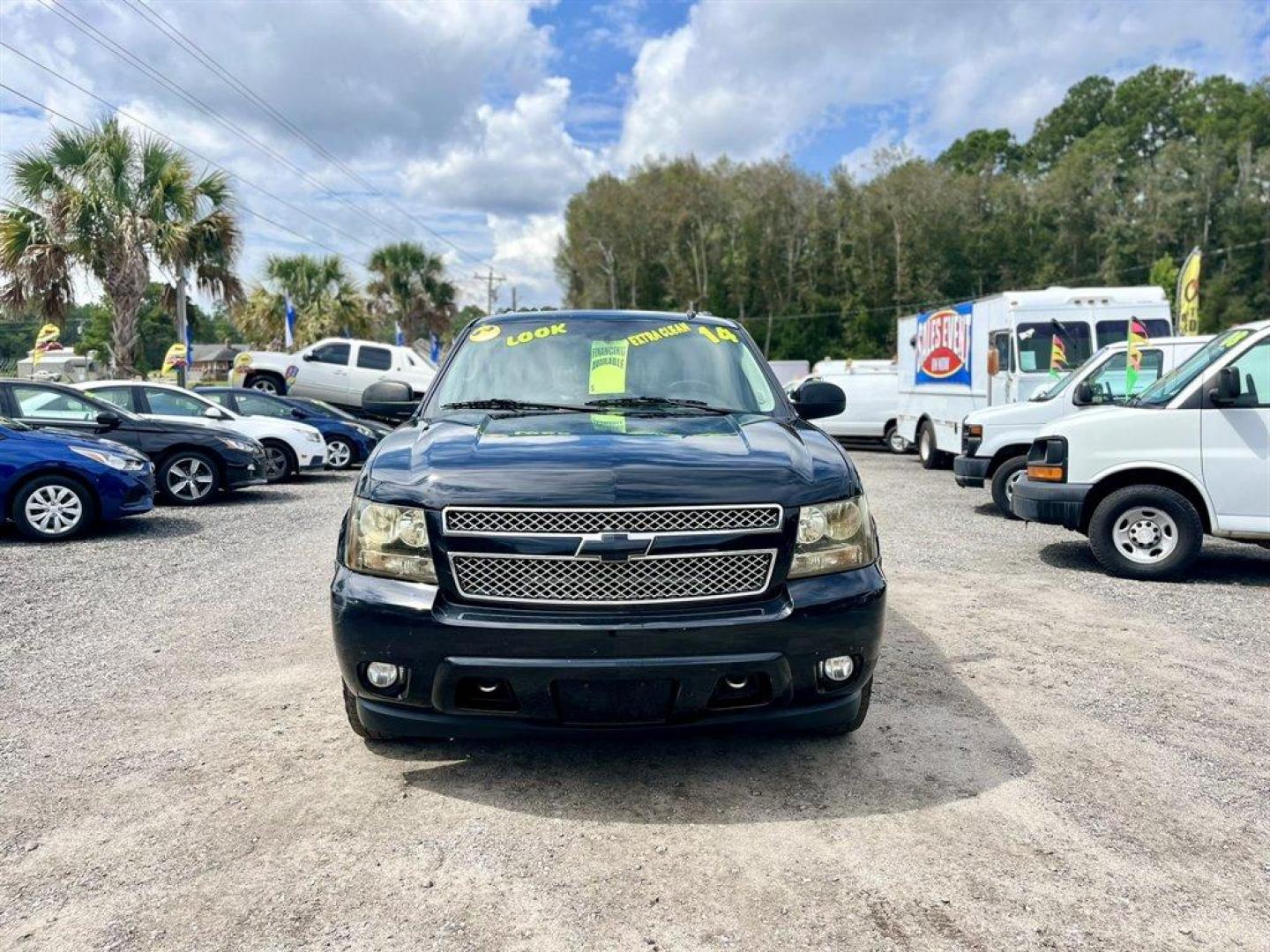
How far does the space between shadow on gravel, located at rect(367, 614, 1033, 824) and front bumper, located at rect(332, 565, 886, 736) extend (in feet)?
0.80

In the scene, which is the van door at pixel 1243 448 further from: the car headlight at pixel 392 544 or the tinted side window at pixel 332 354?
the tinted side window at pixel 332 354

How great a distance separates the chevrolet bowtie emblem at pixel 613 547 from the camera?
10.0 feet

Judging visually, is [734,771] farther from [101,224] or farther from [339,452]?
[101,224]

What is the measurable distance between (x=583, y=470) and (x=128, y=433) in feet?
32.6

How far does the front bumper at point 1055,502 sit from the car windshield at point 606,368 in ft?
11.8

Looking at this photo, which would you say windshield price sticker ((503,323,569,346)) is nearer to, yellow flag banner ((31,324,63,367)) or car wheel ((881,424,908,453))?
car wheel ((881,424,908,453))

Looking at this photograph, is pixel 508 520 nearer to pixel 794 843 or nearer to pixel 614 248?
pixel 794 843

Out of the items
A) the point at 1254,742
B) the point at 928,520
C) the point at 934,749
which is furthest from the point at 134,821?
the point at 928,520

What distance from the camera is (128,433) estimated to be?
1130 cm

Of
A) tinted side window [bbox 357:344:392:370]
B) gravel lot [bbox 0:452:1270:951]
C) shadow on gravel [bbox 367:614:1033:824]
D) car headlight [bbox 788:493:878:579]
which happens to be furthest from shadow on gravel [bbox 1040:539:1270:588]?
tinted side window [bbox 357:344:392:370]

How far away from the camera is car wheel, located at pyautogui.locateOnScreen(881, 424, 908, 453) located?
67.4 feet

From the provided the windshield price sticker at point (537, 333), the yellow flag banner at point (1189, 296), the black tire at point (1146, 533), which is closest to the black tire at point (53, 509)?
the windshield price sticker at point (537, 333)

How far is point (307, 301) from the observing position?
3666cm

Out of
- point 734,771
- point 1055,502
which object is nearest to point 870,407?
point 1055,502
